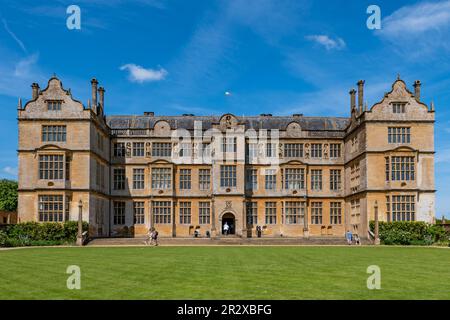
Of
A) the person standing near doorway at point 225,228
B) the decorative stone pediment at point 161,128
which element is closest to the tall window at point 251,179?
the person standing near doorway at point 225,228

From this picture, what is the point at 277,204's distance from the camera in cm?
4706

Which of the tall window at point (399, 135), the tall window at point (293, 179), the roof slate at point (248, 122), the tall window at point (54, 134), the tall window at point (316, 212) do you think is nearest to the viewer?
the tall window at point (54, 134)

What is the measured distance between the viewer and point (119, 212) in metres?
46.7

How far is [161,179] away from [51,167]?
34.9ft

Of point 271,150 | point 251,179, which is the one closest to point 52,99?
point 251,179

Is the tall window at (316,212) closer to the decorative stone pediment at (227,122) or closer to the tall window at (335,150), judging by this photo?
the tall window at (335,150)

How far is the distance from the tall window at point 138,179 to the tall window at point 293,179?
42.4ft

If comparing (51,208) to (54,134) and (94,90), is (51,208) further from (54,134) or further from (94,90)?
(94,90)

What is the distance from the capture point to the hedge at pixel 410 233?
37.6 metres

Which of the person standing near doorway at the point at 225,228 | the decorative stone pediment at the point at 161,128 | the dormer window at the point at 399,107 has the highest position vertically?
the dormer window at the point at 399,107

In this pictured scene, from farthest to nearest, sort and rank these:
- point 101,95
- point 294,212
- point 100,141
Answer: point 101,95, point 294,212, point 100,141

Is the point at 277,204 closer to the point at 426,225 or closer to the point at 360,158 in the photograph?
the point at 360,158
